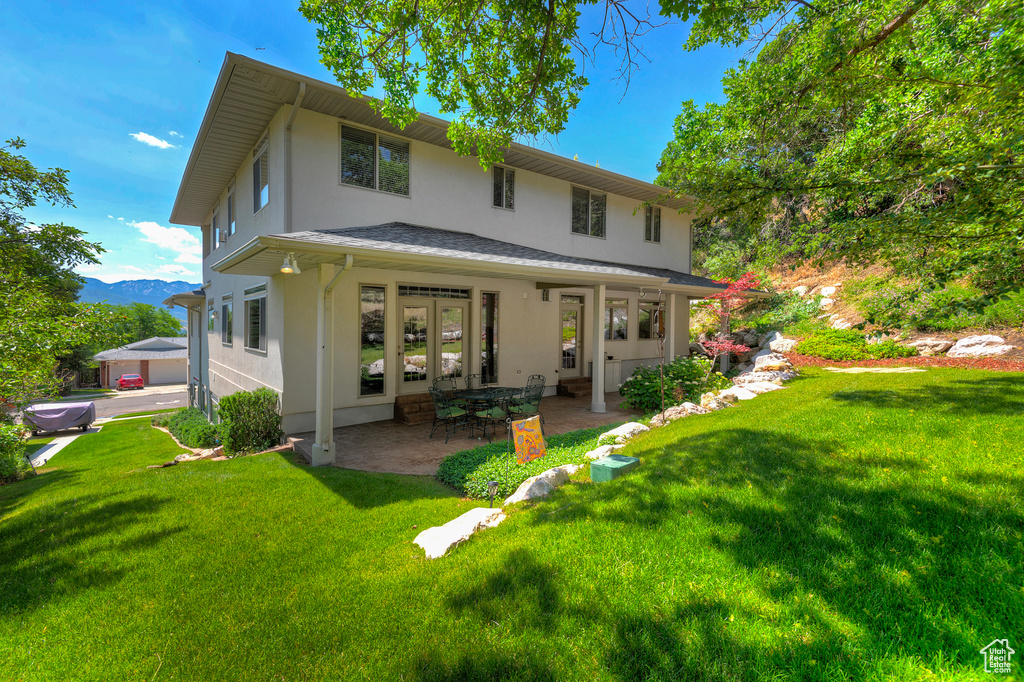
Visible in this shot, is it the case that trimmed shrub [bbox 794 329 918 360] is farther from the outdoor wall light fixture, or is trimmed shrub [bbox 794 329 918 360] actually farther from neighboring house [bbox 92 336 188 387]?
neighboring house [bbox 92 336 188 387]

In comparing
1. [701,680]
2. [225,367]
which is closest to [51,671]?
[701,680]

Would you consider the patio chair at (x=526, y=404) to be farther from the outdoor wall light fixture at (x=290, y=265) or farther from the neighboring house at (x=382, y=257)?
the outdoor wall light fixture at (x=290, y=265)

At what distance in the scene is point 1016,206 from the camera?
144 inches

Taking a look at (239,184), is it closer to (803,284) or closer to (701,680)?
(701,680)

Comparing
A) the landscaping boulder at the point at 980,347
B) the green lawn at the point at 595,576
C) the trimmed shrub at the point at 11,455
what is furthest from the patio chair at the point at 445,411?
the landscaping boulder at the point at 980,347

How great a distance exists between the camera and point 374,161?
28.6 feet

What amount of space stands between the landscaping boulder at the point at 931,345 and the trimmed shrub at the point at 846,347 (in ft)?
0.68

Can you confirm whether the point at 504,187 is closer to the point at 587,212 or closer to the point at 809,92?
the point at 587,212

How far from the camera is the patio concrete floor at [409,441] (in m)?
6.56

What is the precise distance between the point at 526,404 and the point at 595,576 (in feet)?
18.9

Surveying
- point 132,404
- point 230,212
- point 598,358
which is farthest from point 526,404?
point 132,404

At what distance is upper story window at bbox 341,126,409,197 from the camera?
27.6ft

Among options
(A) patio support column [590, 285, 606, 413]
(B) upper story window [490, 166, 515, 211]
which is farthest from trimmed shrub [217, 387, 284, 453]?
(B) upper story window [490, 166, 515, 211]

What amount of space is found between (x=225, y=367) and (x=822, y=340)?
18.7 metres
